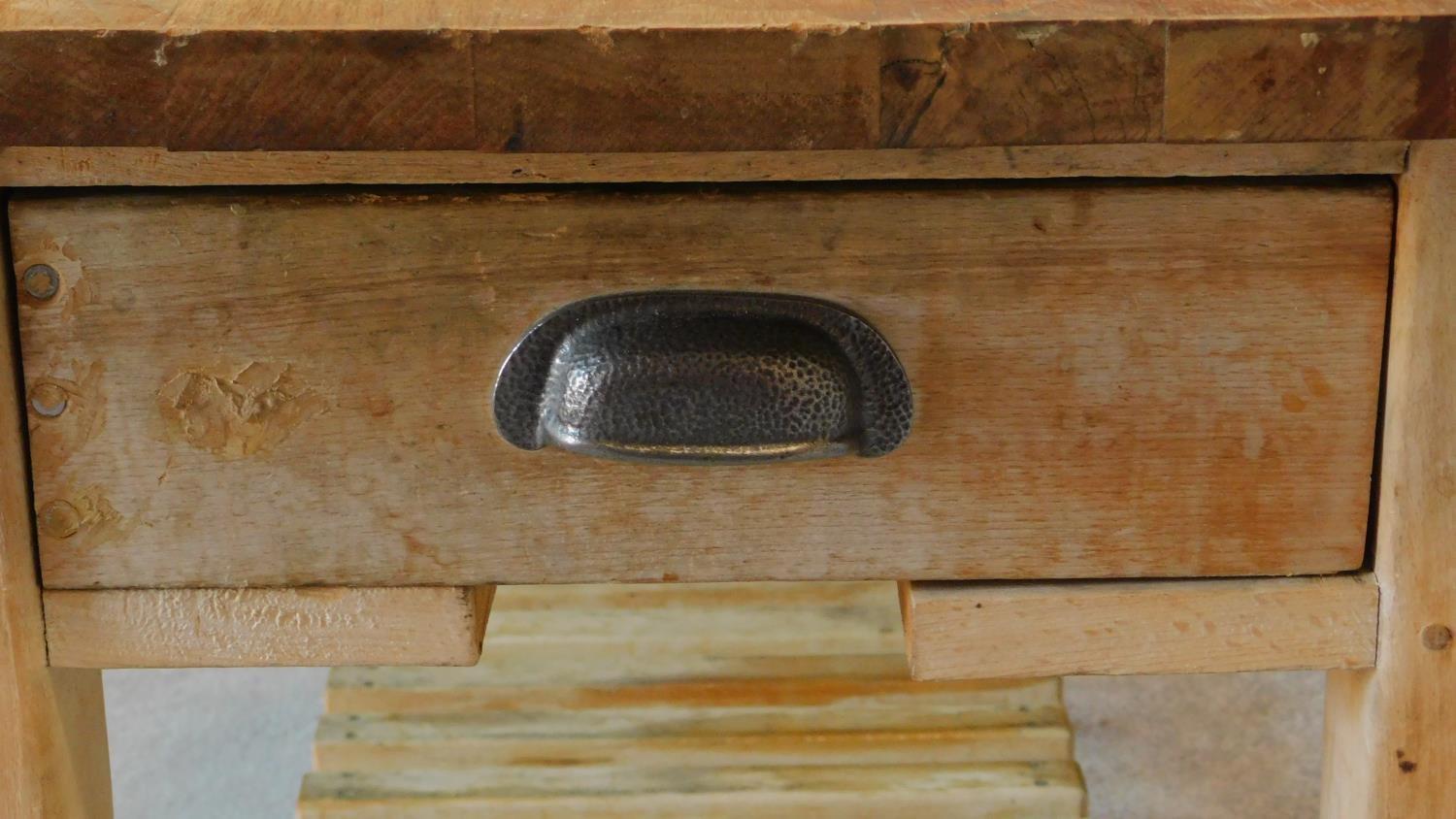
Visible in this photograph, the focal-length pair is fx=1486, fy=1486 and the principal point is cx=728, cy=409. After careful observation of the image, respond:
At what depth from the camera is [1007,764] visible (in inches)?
38.1

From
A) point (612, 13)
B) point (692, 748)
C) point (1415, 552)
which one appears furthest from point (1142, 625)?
point (692, 748)

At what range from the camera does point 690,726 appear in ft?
3.33

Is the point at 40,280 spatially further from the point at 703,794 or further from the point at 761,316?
the point at 703,794

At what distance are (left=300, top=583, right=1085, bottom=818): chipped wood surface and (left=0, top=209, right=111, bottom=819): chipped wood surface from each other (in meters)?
0.28

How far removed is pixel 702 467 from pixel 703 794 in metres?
0.41

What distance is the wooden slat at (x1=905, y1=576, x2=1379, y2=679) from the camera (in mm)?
608

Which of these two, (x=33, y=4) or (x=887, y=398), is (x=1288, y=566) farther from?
(x=33, y=4)

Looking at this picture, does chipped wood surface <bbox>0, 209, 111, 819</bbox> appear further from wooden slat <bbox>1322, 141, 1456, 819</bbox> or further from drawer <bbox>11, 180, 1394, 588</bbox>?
wooden slat <bbox>1322, 141, 1456, 819</bbox>

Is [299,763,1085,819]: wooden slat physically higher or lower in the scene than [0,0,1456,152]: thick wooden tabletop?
lower

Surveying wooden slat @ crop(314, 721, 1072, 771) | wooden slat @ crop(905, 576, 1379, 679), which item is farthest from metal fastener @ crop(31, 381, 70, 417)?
wooden slat @ crop(314, 721, 1072, 771)

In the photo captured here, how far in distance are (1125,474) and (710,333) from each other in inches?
7.0

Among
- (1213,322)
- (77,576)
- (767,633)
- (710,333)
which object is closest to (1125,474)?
(1213,322)

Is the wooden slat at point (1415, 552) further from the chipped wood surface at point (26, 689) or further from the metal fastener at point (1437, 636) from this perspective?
the chipped wood surface at point (26, 689)

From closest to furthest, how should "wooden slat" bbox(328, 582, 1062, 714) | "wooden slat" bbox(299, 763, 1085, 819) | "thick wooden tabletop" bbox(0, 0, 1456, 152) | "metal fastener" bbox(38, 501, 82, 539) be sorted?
"thick wooden tabletop" bbox(0, 0, 1456, 152) < "metal fastener" bbox(38, 501, 82, 539) < "wooden slat" bbox(299, 763, 1085, 819) < "wooden slat" bbox(328, 582, 1062, 714)
